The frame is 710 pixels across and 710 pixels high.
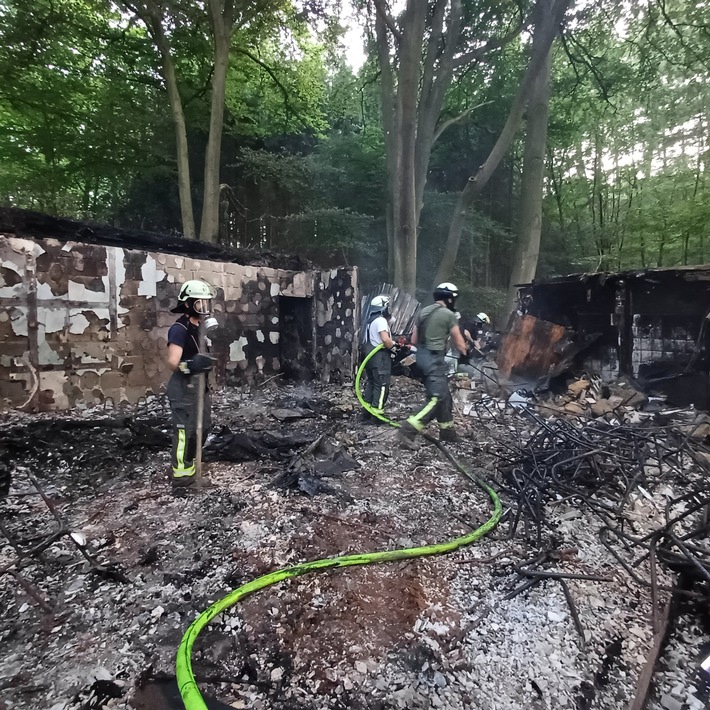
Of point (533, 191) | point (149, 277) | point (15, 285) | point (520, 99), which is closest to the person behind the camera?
point (15, 285)

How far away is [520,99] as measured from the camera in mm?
9383

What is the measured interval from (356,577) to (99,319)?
5.05 m

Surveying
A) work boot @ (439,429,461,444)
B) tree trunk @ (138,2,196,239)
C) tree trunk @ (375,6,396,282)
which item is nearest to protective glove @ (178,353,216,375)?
work boot @ (439,429,461,444)

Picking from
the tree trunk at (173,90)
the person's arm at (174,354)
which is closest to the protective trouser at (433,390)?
the person's arm at (174,354)

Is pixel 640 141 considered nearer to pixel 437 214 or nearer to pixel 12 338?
pixel 437 214

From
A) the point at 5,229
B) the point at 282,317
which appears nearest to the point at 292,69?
the point at 282,317

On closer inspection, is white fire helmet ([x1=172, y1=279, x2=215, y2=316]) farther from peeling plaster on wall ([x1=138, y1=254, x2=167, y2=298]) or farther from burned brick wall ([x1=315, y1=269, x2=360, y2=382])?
burned brick wall ([x1=315, y1=269, x2=360, y2=382])

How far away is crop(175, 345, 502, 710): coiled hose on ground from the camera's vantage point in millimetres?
1645

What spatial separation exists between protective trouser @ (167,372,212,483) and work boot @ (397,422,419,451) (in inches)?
91.9

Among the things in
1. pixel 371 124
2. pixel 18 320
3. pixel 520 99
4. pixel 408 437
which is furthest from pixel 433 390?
pixel 371 124

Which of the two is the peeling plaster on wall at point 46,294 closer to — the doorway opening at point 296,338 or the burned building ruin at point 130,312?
the burned building ruin at point 130,312

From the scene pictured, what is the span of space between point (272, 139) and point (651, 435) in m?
13.5

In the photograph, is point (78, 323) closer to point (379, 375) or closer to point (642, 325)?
point (379, 375)

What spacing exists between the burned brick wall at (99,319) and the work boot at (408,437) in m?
3.71
